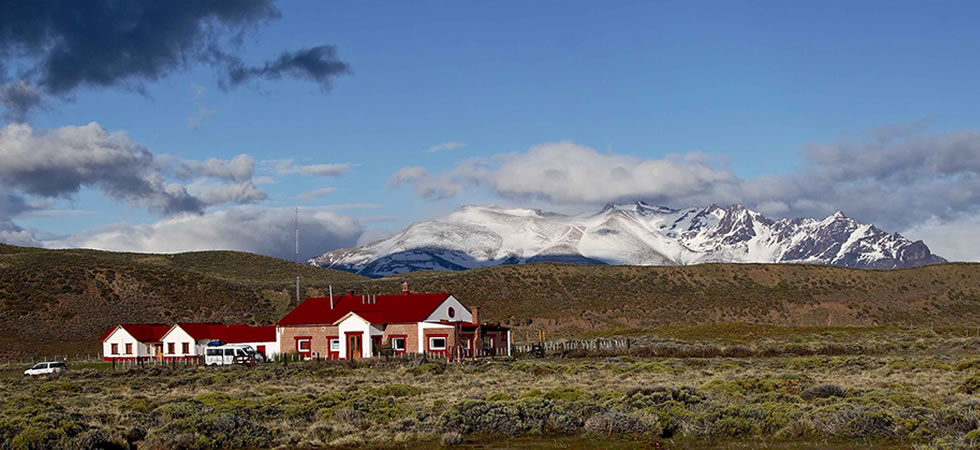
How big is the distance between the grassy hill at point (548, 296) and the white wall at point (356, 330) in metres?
27.4

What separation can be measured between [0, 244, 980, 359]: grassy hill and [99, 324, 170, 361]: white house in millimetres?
10458

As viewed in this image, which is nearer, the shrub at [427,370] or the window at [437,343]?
the shrub at [427,370]

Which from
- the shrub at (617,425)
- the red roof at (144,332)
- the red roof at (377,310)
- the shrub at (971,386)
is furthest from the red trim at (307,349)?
the shrub at (617,425)

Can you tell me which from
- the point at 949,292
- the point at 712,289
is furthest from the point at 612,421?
the point at 949,292

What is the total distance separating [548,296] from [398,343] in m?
47.1

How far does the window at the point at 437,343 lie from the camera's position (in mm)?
58250

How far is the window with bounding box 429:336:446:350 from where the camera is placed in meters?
58.2

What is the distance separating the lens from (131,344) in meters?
64.5

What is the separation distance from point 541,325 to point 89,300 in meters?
43.7

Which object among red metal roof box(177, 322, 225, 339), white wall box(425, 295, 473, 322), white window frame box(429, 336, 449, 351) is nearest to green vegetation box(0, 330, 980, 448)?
white window frame box(429, 336, 449, 351)

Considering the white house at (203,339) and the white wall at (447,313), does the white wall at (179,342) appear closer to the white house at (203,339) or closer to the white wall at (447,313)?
the white house at (203,339)

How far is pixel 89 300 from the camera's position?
8638cm

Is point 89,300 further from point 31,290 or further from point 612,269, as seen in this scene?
point 612,269

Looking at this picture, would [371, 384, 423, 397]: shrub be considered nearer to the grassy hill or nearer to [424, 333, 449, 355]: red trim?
[424, 333, 449, 355]: red trim
